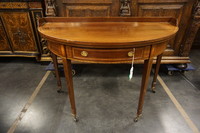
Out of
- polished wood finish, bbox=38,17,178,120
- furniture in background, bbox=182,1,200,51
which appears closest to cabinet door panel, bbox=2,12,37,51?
polished wood finish, bbox=38,17,178,120

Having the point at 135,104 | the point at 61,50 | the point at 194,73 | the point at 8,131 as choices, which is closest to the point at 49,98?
the point at 8,131

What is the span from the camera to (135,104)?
1515 millimetres

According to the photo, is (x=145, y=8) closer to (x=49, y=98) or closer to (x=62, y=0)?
(x=62, y=0)

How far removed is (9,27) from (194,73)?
2811 mm

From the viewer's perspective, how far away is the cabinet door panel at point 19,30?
1851 millimetres

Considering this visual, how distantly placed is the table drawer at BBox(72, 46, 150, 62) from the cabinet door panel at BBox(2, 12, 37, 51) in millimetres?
1364

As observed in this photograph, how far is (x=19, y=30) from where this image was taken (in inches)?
76.9

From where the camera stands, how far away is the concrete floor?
127 cm

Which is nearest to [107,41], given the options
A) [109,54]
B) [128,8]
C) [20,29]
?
[109,54]

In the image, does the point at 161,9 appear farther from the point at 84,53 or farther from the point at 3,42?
the point at 3,42

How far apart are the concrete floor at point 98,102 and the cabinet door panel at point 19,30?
1.20ft

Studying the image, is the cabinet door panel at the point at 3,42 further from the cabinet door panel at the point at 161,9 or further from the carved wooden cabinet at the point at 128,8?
the cabinet door panel at the point at 161,9

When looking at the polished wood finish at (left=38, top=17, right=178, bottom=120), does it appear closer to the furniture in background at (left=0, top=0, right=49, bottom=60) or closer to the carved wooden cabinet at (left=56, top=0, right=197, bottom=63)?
the carved wooden cabinet at (left=56, top=0, right=197, bottom=63)

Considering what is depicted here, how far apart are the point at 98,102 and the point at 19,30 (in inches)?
60.2
